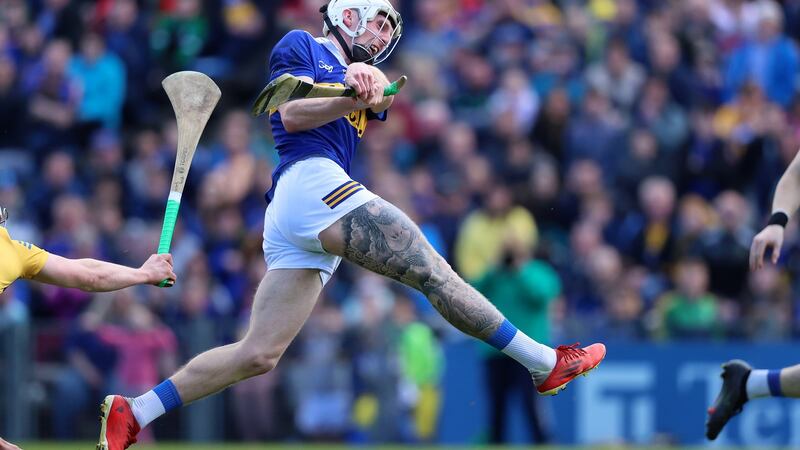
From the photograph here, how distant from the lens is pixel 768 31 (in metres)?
16.5

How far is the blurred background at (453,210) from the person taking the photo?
47.4 ft

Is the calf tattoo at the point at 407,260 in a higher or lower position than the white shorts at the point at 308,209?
lower

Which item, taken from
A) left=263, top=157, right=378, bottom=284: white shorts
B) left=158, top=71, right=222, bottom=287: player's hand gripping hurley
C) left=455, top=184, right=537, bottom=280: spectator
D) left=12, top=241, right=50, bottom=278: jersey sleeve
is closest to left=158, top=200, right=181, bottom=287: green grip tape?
left=158, top=71, right=222, bottom=287: player's hand gripping hurley

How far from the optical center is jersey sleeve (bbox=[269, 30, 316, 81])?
315 inches

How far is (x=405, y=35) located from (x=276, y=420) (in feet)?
18.2

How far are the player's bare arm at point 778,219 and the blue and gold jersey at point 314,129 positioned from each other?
2196mm

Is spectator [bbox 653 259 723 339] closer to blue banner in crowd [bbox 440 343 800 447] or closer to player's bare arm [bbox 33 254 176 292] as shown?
blue banner in crowd [bbox 440 343 800 447]

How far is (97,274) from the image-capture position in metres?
7.78

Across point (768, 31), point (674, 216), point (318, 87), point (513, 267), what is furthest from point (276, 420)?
point (318, 87)

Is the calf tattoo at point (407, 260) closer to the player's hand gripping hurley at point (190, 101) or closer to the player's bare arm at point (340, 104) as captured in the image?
the player's bare arm at point (340, 104)

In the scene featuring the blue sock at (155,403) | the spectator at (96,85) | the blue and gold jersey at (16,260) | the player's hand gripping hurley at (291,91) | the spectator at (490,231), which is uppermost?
the spectator at (96,85)

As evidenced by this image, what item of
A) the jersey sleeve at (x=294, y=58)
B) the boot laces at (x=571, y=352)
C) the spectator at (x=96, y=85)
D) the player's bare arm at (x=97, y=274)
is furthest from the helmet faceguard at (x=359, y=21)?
the spectator at (x=96, y=85)

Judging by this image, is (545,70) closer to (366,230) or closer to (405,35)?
(405,35)

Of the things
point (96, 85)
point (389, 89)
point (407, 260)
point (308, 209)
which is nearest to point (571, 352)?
point (407, 260)
